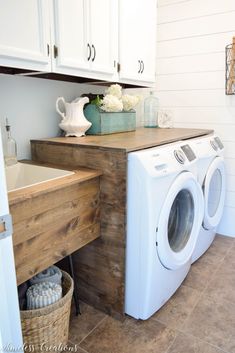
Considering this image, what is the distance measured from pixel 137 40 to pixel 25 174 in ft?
4.10

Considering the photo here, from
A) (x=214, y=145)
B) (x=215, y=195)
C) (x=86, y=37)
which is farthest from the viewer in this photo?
(x=215, y=195)

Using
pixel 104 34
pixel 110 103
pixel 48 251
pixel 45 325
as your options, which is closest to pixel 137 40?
pixel 104 34

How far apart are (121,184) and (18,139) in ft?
2.46

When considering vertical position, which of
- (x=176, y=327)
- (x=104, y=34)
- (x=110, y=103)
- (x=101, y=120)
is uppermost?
(x=104, y=34)

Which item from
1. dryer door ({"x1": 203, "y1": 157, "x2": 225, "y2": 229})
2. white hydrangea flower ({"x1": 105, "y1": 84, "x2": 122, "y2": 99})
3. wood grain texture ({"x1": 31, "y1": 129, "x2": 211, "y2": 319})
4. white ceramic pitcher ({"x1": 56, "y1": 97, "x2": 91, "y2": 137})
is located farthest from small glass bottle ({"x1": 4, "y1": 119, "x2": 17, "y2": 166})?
dryer door ({"x1": 203, "y1": 157, "x2": 225, "y2": 229})

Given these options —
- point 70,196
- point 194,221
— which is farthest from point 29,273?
point 194,221

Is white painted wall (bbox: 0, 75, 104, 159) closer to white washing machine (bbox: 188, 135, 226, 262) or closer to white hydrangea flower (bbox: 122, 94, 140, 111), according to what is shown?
white hydrangea flower (bbox: 122, 94, 140, 111)

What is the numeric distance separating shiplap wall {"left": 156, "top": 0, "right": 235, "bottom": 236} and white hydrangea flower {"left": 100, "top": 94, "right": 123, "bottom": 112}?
90 cm

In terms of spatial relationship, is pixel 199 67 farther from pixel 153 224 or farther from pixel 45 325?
pixel 45 325

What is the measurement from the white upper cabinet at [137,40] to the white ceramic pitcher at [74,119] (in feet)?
1.22

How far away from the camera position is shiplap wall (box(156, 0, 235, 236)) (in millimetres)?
→ 2262

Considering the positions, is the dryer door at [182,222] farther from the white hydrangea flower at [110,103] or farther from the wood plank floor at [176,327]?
the white hydrangea flower at [110,103]

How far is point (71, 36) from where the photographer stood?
1446mm

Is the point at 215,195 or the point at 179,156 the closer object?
the point at 179,156
